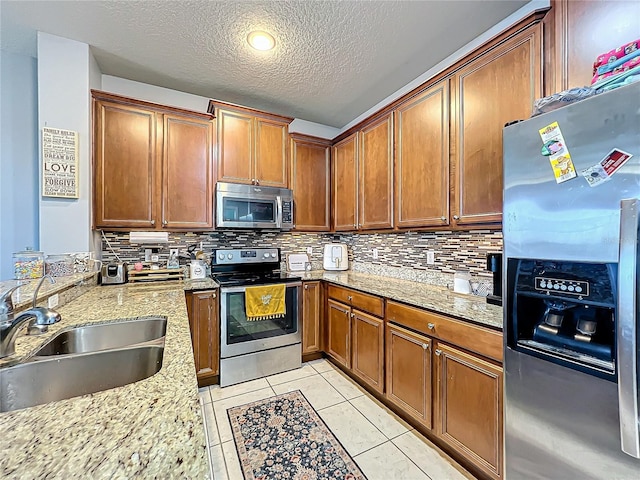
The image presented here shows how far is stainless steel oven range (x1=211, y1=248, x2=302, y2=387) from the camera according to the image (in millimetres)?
2408

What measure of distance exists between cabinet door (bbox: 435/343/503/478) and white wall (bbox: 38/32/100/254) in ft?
8.87

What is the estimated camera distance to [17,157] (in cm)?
214


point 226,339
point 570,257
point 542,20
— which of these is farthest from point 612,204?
point 226,339

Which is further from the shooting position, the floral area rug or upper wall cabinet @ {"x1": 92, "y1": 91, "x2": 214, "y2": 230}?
upper wall cabinet @ {"x1": 92, "y1": 91, "x2": 214, "y2": 230}

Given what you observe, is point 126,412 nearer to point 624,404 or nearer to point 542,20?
point 624,404

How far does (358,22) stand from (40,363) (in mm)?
2389

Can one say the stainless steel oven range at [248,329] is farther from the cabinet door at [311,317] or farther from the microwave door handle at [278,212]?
the microwave door handle at [278,212]

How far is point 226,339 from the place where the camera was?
241 centimetres

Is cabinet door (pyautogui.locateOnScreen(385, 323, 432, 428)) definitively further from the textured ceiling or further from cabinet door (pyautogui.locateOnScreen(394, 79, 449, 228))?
the textured ceiling

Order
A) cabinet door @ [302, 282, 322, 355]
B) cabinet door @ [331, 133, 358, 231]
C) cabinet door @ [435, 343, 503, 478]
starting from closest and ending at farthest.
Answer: cabinet door @ [435, 343, 503, 478] → cabinet door @ [302, 282, 322, 355] → cabinet door @ [331, 133, 358, 231]

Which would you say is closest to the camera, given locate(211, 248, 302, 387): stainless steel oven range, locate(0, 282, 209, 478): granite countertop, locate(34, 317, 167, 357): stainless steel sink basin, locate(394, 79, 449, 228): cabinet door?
locate(0, 282, 209, 478): granite countertop

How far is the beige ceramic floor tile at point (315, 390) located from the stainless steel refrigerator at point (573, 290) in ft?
4.07

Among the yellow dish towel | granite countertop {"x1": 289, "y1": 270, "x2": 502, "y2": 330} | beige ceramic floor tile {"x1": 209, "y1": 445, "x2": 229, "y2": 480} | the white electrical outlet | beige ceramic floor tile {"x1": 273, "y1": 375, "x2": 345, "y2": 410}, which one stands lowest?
beige ceramic floor tile {"x1": 273, "y1": 375, "x2": 345, "y2": 410}

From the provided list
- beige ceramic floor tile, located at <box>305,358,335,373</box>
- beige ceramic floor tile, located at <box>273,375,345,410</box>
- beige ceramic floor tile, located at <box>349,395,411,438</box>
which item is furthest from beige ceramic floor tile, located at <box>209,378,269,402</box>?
beige ceramic floor tile, located at <box>349,395,411,438</box>
